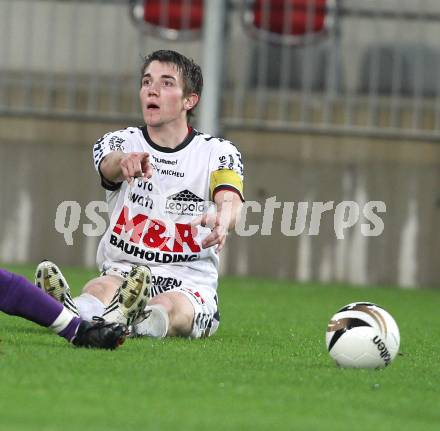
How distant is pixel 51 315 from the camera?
5.37 meters

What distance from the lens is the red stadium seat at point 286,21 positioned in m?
12.2

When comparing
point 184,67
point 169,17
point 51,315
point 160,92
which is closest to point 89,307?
point 51,315

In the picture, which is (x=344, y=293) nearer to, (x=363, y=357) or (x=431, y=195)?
(x=431, y=195)

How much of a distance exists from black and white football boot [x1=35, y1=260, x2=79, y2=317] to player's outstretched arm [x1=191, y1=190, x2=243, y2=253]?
2.32 feet

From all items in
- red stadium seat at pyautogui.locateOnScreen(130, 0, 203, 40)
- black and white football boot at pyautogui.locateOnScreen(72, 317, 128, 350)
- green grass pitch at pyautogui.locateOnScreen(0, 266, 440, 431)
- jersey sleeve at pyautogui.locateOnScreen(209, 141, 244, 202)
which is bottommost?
green grass pitch at pyautogui.locateOnScreen(0, 266, 440, 431)

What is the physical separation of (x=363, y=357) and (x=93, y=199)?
7351 millimetres

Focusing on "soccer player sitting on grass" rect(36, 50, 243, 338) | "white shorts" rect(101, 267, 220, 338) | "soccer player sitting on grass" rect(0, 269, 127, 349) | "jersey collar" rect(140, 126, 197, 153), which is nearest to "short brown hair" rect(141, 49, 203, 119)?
"soccer player sitting on grass" rect(36, 50, 243, 338)

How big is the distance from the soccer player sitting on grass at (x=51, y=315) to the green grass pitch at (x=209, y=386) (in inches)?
2.6

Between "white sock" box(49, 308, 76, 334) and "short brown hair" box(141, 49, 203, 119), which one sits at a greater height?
"short brown hair" box(141, 49, 203, 119)

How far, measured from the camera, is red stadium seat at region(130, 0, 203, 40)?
12.2 metres

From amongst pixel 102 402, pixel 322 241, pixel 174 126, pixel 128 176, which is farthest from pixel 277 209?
pixel 102 402

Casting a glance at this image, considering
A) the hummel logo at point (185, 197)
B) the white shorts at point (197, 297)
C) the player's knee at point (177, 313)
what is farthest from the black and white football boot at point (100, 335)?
the hummel logo at point (185, 197)

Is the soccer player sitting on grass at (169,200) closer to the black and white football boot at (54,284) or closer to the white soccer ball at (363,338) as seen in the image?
the black and white football boot at (54,284)

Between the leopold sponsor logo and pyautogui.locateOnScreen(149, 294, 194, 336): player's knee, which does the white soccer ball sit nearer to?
pyautogui.locateOnScreen(149, 294, 194, 336): player's knee
